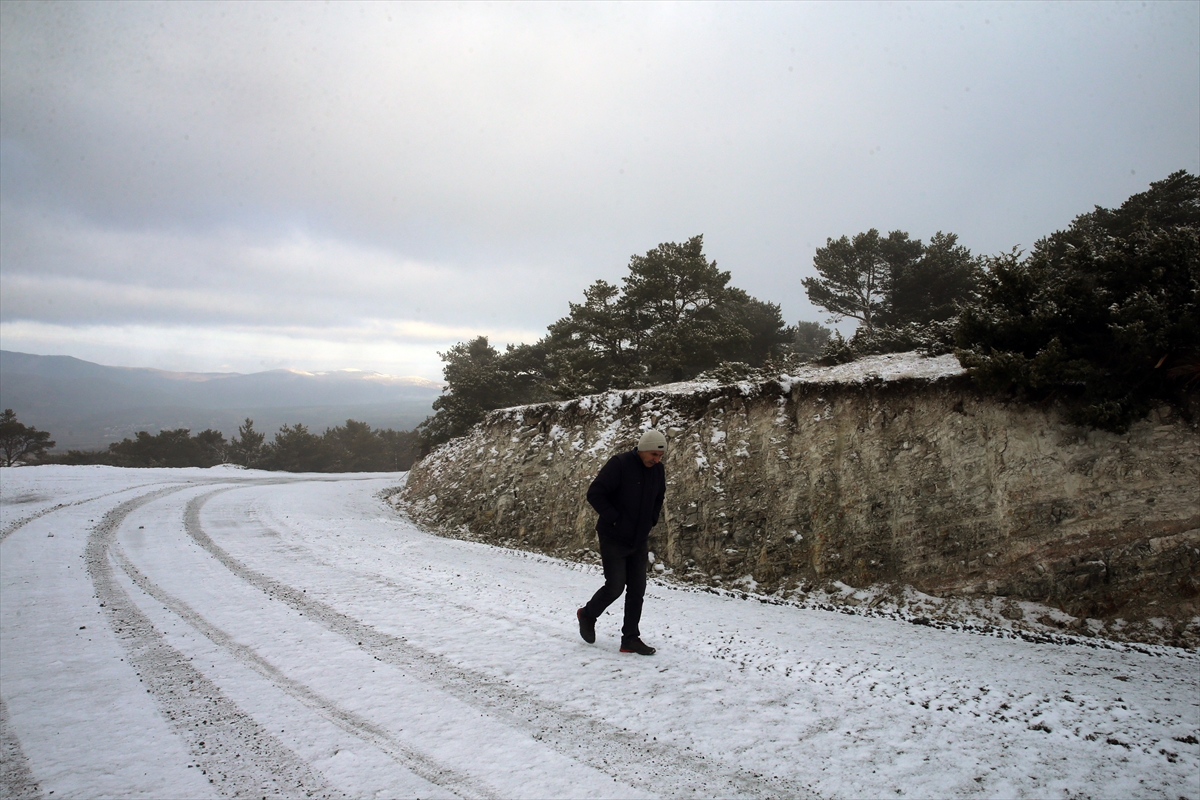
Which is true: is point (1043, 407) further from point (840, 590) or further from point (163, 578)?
point (163, 578)

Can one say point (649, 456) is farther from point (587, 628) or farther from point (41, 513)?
point (41, 513)

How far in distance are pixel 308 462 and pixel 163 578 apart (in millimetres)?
51529

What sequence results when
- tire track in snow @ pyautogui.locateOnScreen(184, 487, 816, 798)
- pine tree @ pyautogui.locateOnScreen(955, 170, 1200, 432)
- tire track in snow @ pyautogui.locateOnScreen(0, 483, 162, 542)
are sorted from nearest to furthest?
tire track in snow @ pyautogui.locateOnScreen(184, 487, 816, 798) < pine tree @ pyautogui.locateOnScreen(955, 170, 1200, 432) < tire track in snow @ pyautogui.locateOnScreen(0, 483, 162, 542)

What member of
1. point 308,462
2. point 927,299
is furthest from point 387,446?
point 927,299

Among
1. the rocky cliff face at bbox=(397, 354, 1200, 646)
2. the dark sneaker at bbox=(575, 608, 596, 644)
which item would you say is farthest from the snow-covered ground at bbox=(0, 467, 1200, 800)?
the rocky cliff face at bbox=(397, 354, 1200, 646)

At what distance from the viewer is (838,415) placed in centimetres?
1060

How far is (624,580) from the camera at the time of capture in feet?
17.9

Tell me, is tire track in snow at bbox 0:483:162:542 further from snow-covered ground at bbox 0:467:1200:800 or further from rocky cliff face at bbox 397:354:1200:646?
rocky cliff face at bbox 397:354:1200:646

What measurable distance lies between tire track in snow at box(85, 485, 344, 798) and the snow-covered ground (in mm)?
18

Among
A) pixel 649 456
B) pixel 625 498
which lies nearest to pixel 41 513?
pixel 625 498

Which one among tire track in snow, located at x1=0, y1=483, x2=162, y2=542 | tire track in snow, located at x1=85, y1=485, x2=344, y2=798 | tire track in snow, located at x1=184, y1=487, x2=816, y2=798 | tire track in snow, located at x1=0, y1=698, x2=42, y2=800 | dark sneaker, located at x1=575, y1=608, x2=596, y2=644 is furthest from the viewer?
tire track in snow, located at x1=0, y1=483, x2=162, y2=542

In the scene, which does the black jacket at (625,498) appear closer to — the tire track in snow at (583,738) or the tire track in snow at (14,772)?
the tire track in snow at (583,738)

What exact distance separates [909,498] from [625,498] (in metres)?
6.68

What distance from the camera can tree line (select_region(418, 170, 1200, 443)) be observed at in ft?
26.1
